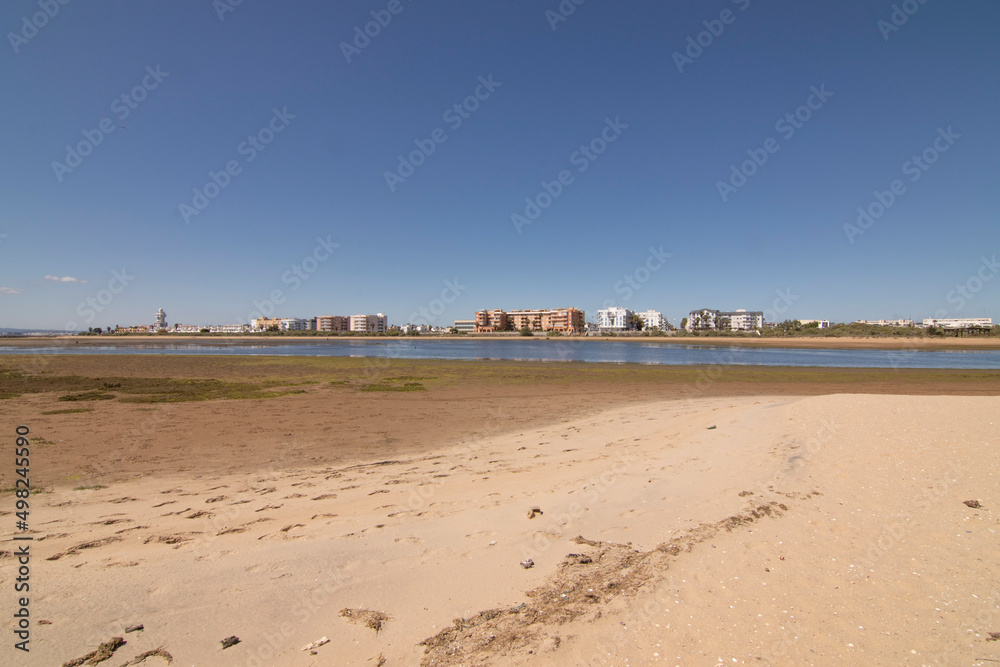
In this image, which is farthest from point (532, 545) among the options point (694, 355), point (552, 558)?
point (694, 355)

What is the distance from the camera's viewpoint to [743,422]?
12.2m

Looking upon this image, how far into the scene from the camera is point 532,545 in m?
5.21

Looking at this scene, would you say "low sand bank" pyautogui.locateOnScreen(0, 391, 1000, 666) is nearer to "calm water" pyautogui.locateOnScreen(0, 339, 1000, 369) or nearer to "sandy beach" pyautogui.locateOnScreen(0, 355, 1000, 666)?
"sandy beach" pyautogui.locateOnScreen(0, 355, 1000, 666)

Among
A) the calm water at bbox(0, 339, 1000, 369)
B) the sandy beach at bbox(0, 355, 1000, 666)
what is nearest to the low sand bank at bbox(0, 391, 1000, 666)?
the sandy beach at bbox(0, 355, 1000, 666)

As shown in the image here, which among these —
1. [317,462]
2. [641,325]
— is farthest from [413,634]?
[641,325]

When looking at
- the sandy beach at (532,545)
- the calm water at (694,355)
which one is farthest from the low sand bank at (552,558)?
the calm water at (694,355)

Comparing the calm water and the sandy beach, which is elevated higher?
the sandy beach

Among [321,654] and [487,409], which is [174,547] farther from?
[487,409]

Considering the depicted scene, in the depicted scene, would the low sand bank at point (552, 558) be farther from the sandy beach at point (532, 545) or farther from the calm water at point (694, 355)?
the calm water at point (694, 355)

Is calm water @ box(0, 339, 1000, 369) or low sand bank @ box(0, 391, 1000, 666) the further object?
calm water @ box(0, 339, 1000, 369)

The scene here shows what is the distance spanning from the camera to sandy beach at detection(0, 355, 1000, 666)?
3.55 metres

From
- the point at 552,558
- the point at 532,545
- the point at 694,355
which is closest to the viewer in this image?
the point at 552,558

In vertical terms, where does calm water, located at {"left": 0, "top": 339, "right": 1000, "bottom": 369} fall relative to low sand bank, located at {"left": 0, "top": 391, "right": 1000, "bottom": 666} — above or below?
below

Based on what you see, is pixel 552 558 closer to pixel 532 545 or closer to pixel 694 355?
pixel 532 545
